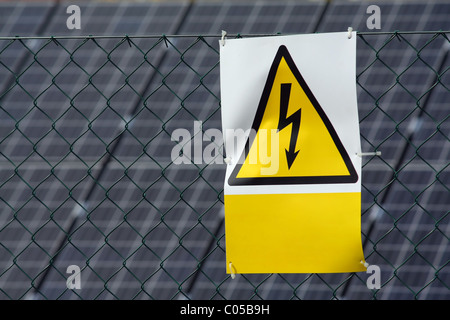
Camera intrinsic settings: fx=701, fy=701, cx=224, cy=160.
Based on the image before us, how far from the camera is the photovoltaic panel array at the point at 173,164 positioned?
418cm

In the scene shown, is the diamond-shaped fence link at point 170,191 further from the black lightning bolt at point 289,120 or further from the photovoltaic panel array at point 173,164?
the black lightning bolt at point 289,120

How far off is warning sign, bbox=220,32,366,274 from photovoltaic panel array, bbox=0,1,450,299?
7.05 feet

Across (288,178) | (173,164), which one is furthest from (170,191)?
(288,178)

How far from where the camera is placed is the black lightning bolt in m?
1.86

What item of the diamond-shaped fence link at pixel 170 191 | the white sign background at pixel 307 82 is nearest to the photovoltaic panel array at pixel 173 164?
the diamond-shaped fence link at pixel 170 191

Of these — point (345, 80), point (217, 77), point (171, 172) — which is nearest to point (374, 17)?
point (217, 77)

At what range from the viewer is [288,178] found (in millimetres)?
A: 1859

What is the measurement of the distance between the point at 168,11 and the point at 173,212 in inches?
57.9

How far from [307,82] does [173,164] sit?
2505 mm

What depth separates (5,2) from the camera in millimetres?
5000

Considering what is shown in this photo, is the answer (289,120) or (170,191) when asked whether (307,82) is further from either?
(170,191)

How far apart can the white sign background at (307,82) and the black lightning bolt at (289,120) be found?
0.19ft

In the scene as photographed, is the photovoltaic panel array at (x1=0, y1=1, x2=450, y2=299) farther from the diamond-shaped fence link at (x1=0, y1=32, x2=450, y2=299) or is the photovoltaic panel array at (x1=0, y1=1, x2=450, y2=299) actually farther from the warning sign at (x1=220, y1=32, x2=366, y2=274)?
the warning sign at (x1=220, y1=32, x2=366, y2=274)

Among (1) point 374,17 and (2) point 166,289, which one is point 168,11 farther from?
(2) point 166,289
